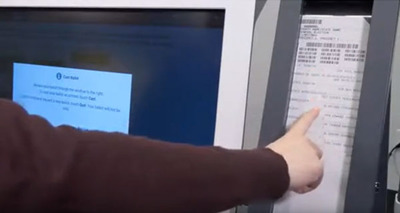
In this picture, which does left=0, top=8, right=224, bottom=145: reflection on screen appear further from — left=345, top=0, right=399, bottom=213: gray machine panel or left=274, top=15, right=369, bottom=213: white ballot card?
left=345, top=0, right=399, bottom=213: gray machine panel

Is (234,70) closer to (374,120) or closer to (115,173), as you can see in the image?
(374,120)

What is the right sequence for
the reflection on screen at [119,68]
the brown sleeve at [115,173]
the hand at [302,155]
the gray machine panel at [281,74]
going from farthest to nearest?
the reflection on screen at [119,68]
the gray machine panel at [281,74]
the hand at [302,155]
the brown sleeve at [115,173]

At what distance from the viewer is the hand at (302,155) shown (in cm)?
63

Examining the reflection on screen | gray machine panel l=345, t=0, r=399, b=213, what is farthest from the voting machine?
the reflection on screen

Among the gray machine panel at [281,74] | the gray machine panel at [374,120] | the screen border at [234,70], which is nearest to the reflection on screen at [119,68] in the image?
the screen border at [234,70]

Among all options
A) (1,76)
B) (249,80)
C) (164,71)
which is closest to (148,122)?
(164,71)

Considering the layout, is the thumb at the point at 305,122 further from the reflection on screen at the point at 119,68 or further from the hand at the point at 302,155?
the reflection on screen at the point at 119,68

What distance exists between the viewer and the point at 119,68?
3.17 ft

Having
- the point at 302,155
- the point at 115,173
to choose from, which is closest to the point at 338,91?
the point at 302,155

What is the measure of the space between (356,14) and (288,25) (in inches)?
4.1

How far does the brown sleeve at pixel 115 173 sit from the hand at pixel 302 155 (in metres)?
0.04

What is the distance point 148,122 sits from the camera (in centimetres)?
92

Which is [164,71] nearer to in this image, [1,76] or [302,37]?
[302,37]

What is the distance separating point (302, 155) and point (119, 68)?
47cm
